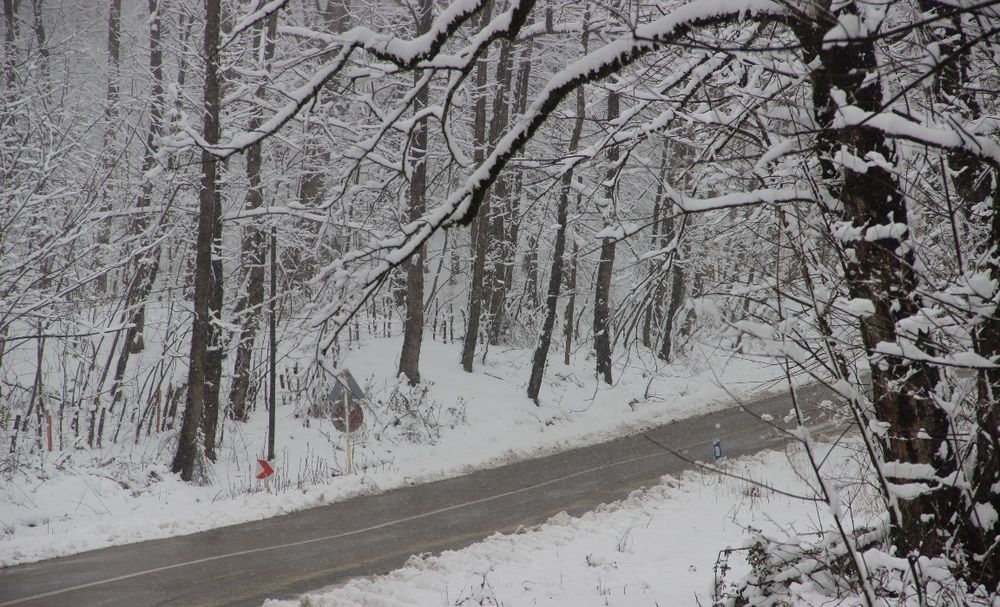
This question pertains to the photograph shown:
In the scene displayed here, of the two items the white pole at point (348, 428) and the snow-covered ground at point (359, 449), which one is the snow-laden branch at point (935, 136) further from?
the white pole at point (348, 428)

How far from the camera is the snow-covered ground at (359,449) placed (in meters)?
11.2

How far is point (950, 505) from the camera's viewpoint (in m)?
3.58

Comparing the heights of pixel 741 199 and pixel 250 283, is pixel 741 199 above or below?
above

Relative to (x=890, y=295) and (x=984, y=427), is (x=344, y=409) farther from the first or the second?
(x=984, y=427)

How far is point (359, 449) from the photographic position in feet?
53.9

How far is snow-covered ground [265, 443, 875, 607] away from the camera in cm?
694

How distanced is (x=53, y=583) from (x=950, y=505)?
9.03 meters

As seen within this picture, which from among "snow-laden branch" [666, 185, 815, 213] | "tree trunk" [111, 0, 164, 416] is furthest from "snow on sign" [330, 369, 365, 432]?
"snow-laden branch" [666, 185, 815, 213]

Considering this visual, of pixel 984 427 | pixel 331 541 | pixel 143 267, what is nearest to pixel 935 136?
pixel 984 427

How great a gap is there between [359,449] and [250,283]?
16.3 feet

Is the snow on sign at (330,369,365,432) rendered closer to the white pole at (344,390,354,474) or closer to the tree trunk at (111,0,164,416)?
the white pole at (344,390,354,474)

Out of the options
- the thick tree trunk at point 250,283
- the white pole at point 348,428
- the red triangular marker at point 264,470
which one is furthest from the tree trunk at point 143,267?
the white pole at point 348,428

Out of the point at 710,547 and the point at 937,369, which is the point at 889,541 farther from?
the point at 710,547

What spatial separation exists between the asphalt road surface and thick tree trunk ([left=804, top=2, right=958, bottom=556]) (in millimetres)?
1903
